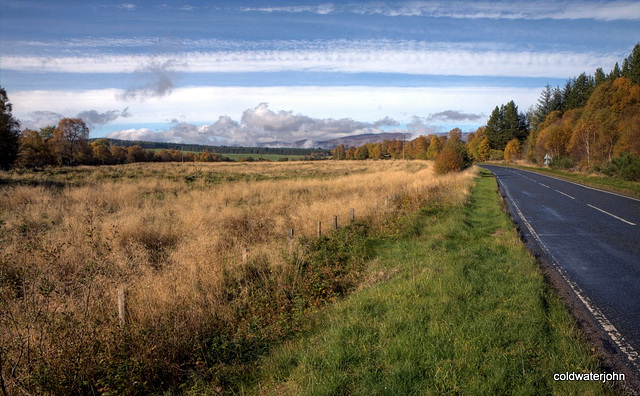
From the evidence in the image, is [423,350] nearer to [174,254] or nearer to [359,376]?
[359,376]

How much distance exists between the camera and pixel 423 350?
13.8 feet

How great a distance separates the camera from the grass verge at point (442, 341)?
364 centimetres

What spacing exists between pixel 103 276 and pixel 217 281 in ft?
6.34

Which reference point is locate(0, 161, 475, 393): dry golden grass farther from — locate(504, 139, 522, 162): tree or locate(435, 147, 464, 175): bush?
locate(504, 139, 522, 162): tree

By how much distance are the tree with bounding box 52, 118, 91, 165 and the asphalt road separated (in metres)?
64.4

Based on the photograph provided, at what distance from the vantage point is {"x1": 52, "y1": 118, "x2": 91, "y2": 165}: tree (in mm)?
57250

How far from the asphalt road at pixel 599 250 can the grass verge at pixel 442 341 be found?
0.60 m

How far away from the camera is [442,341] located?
4.36 meters

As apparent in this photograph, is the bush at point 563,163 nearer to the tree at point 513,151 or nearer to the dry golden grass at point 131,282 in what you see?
the dry golden grass at point 131,282

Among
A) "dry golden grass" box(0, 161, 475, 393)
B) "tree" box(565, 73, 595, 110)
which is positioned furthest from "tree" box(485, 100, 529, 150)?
"dry golden grass" box(0, 161, 475, 393)

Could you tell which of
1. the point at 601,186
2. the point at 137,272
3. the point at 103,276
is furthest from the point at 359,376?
the point at 601,186

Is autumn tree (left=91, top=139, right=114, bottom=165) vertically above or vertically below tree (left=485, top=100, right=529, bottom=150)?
below

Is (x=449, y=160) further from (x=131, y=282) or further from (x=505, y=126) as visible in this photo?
(x=505, y=126)

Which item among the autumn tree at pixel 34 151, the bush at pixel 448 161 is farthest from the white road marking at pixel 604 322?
the autumn tree at pixel 34 151
